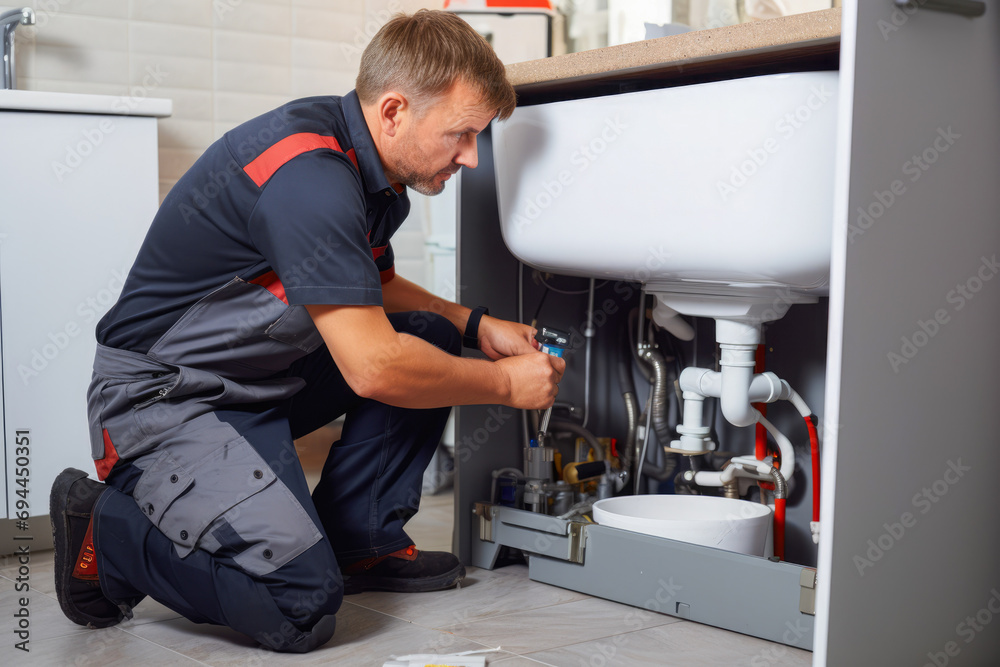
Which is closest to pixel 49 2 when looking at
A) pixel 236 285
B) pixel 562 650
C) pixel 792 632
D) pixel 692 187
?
pixel 236 285

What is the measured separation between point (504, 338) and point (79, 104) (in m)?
0.81

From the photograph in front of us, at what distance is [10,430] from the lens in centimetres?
153

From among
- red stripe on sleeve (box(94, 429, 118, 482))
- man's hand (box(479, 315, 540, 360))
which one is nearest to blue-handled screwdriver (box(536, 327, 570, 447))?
man's hand (box(479, 315, 540, 360))

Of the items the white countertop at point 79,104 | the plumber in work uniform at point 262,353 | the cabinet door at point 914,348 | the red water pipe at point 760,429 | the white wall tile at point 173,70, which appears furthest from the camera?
the white wall tile at point 173,70

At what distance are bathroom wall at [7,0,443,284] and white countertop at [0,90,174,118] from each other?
46 cm

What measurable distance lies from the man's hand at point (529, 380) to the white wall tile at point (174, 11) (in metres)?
1.36

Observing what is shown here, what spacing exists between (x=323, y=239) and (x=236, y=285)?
0.19 metres

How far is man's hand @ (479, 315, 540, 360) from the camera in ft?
4.50

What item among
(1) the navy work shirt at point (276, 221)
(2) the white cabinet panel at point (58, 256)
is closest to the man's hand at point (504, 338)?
(1) the navy work shirt at point (276, 221)

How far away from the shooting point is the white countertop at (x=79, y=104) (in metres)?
1.50

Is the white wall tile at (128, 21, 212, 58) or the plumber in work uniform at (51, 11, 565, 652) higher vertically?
the white wall tile at (128, 21, 212, 58)

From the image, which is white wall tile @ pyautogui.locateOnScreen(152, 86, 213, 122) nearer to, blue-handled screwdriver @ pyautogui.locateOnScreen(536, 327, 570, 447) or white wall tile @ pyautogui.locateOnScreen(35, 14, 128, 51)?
white wall tile @ pyautogui.locateOnScreen(35, 14, 128, 51)

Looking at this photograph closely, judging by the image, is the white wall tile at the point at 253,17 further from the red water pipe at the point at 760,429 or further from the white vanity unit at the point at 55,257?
the red water pipe at the point at 760,429

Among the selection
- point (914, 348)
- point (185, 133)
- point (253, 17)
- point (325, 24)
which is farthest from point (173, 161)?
point (914, 348)
